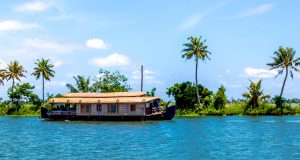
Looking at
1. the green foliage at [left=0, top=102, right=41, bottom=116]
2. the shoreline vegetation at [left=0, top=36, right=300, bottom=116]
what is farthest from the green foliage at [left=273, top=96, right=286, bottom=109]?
the green foliage at [left=0, top=102, right=41, bottom=116]

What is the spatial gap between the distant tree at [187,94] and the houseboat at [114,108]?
15947mm

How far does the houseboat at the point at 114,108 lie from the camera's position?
2414 inches

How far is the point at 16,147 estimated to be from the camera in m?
32.2

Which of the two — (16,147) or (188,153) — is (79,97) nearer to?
(16,147)

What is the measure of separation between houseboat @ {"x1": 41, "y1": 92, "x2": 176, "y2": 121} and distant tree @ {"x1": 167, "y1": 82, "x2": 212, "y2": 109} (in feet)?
52.3

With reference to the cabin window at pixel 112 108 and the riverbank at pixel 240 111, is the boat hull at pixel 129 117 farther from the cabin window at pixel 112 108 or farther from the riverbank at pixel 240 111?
the riverbank at pixel 240 111

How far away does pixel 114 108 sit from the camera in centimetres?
6284

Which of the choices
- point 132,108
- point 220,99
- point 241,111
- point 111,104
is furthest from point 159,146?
point 241,111

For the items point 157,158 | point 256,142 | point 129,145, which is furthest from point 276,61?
point 157,158

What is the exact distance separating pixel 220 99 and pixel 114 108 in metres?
22.9

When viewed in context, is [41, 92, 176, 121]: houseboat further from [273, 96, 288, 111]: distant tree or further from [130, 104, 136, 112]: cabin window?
[273, 96, 288, 111]: distant tree

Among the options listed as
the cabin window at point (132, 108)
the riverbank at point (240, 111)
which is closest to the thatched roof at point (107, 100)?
the cabin window at point (132, 108)

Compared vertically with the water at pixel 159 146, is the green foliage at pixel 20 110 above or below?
above

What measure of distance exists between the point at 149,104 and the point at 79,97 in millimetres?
10477
